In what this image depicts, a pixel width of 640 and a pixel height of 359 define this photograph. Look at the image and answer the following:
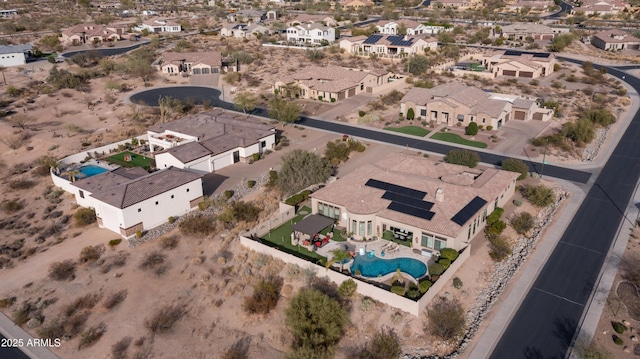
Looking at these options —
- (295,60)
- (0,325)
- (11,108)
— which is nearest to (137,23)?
(295,60)

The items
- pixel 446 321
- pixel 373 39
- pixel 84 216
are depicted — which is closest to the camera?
pixel 446 321

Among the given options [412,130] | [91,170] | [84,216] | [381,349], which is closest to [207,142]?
[91,170]

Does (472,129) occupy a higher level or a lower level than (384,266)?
higher

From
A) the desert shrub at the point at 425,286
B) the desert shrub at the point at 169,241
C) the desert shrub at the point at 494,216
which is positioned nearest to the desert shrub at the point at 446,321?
the desert shrub at the point at 425,286

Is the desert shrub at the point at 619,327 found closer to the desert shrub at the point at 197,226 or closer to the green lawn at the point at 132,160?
the desert shrub at the point at 197,226

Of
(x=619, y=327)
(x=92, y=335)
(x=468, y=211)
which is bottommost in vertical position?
(x=92, y=335)

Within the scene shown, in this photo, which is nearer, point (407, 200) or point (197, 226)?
point (407, 200)

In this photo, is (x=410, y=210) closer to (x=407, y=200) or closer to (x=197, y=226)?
(x=407, y=200)

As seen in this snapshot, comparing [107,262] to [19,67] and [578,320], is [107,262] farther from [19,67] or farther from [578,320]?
[19,67]
